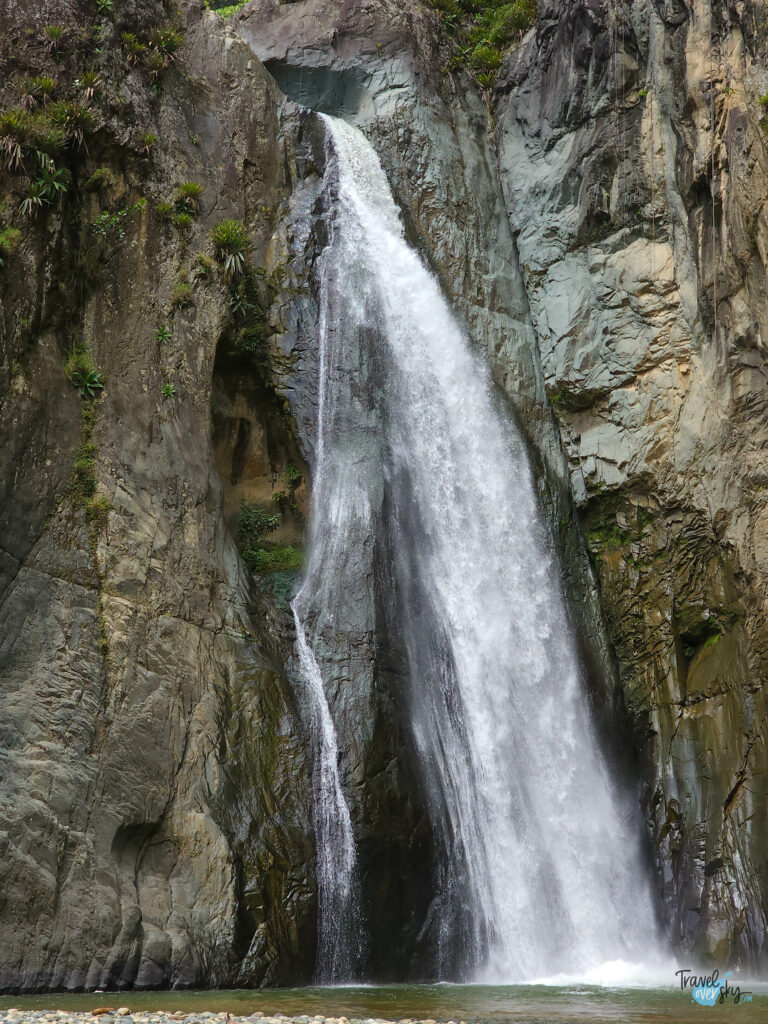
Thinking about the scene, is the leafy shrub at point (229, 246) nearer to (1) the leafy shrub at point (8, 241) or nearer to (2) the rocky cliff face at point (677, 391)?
(1) the leafy shrub at point (8, 241)

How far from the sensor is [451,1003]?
10.1 metres

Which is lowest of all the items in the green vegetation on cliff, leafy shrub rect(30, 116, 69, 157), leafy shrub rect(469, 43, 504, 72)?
leafy shrub rect(30, 116, 69, 157)

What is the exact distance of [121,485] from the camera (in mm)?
14188

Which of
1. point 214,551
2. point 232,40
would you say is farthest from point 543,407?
point 232,40

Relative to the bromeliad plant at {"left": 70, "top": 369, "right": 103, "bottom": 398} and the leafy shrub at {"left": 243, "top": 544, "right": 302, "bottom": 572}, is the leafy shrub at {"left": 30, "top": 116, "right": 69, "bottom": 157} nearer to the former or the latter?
the bromeliad plant at {"left": 70, "top": 369, "right": 103, "bottom": 398}

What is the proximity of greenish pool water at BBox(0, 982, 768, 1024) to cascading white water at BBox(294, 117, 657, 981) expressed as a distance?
1.71 metres

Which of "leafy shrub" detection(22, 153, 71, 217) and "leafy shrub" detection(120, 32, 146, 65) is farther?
"leafy shrub" detection(120, 32, 146, 65)

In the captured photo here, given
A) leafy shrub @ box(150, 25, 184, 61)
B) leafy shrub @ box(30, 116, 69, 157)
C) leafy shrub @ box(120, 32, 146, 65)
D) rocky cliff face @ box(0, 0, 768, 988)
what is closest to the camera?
rocky cliff face @ box(0, 0, 768, 988)

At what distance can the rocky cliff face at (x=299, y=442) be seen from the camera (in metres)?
12.2

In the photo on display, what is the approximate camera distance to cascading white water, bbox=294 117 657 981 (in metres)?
13.7

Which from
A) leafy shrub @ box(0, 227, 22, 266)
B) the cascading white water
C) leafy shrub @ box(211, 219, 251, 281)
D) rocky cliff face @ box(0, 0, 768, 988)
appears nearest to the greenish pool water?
rocky cliff face @ box(0, 0, 768, 988)

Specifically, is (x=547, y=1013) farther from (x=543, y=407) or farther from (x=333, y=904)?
(x=543, y=407)

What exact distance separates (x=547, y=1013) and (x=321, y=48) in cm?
2303

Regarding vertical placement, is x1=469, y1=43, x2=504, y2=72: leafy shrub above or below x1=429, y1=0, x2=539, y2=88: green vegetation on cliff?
below
